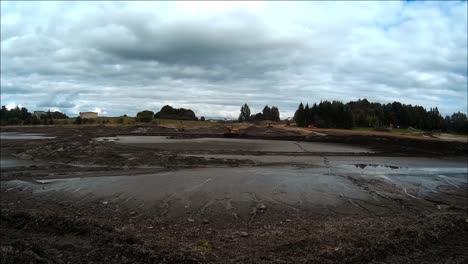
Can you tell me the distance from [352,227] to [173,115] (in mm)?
134488

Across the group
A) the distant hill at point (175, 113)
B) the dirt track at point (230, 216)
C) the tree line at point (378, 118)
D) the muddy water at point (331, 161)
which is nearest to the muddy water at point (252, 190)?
the dirt track at point (230, 216)

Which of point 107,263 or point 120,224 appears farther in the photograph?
point 120,224

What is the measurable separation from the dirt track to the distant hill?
11745cm

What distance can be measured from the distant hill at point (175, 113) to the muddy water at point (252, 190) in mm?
119715

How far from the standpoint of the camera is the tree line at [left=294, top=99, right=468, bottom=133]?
86875 millimetres

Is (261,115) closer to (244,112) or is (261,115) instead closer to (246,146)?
(244,112)

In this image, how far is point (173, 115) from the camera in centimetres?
14188

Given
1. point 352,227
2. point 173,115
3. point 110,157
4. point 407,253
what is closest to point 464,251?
point 407,253

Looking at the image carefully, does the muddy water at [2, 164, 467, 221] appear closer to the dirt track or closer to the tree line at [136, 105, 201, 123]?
the dirt track

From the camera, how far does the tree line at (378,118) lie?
86.9 metres

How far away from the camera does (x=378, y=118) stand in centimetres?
9856

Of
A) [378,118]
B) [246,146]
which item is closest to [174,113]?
[378,118]

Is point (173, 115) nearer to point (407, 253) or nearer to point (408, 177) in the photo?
point (408, 177)

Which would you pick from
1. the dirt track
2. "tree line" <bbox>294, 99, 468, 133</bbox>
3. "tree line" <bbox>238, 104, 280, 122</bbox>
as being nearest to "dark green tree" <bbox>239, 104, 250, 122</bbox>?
"tree line" <bbox>238, 104, 280, 122</bbox>
